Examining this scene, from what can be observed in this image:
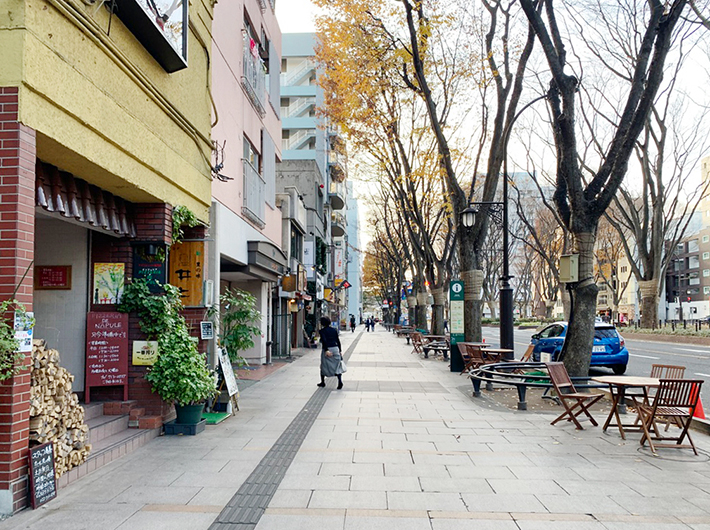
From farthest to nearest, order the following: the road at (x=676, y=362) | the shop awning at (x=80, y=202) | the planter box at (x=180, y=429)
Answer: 1. the road at (x=676, y=362)
2. the planter box at (x=180, y=429)
3. the shop awning at (x=80, y=202)

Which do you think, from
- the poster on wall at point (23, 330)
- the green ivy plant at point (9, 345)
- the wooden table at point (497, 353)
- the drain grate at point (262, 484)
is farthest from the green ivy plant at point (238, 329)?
the wooden table at point (497, 353)

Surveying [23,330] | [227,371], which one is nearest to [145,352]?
[227,371]

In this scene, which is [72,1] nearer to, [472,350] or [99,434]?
[99,434]

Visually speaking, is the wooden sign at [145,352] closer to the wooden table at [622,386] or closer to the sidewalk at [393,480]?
the sidewalk at [393,480]

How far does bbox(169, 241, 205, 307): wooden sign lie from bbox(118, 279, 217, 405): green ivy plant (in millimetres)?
1336

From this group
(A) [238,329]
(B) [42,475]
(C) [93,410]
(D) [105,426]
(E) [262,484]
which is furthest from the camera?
(A) [238,329]

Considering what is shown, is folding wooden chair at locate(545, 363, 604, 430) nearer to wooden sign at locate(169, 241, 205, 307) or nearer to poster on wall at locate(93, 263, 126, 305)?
wooden sign at locate(169, 241, 205, 307)

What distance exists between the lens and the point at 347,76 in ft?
58.7

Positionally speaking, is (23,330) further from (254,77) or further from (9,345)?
(254,77)

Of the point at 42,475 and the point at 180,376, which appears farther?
the point at 180,376

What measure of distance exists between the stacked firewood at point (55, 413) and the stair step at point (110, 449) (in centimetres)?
7

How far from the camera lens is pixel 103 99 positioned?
6.55 m

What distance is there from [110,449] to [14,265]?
2765 millimetres

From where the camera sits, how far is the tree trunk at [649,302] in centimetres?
2842
